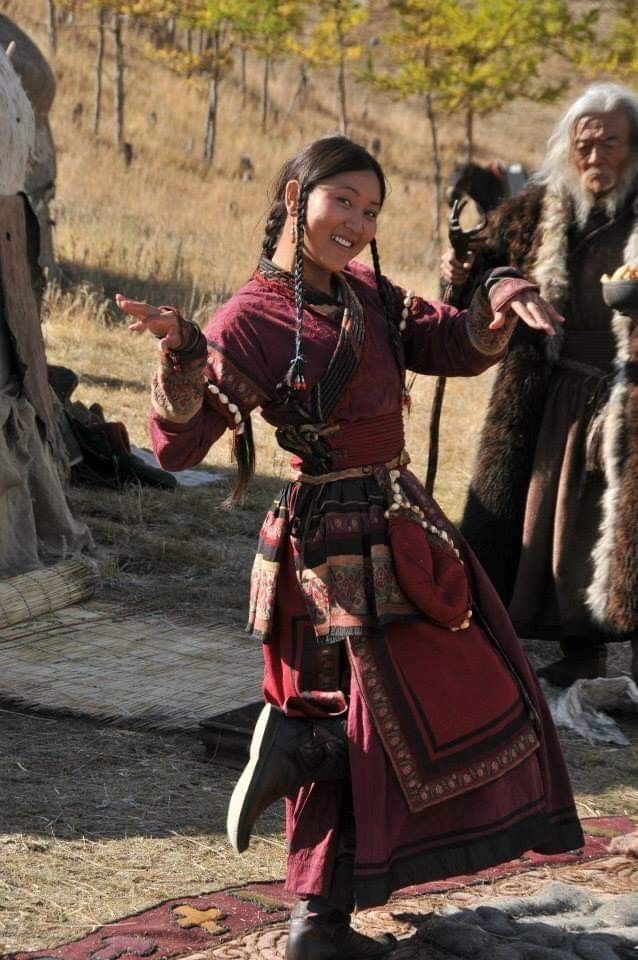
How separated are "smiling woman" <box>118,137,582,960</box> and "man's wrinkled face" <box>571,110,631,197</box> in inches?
75.3

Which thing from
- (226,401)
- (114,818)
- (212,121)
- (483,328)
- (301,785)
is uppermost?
(212,121)

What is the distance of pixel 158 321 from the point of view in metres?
2.64

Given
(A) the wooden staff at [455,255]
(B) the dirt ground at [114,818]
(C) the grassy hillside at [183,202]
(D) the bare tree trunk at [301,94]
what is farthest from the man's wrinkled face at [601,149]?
(D) the bare tree trunk at [301,94]

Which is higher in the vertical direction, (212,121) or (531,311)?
(212,121)

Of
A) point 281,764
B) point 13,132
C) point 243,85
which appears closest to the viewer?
point 281,764

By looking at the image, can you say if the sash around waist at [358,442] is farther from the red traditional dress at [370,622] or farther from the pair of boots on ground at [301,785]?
the pair of boots on ground at [301,785]

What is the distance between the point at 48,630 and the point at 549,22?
1955 cm

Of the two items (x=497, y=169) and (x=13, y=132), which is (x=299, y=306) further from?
(x=13, y=132)

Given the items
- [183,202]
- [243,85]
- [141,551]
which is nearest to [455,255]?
[141,551]

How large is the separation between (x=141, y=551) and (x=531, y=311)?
13.9 feet

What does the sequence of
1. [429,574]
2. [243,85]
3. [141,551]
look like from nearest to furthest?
[429,574], [141,551], [243,85]

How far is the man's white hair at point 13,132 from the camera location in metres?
6.14

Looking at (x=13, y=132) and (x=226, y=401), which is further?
(x=13, y=132)

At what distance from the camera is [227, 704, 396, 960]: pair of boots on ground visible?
279cm
